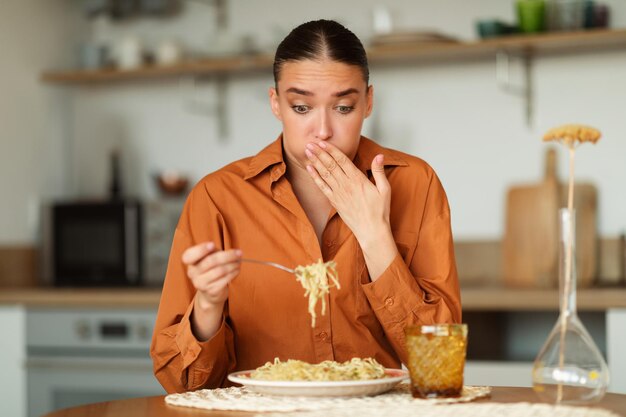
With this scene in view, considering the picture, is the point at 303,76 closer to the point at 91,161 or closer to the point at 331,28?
the point at 331,28

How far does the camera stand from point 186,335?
1672 millimetres

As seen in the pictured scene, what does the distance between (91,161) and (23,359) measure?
110 centimetres

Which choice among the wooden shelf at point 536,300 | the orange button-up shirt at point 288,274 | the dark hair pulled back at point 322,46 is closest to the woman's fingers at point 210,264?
the orange button-up shirt at point 288,274

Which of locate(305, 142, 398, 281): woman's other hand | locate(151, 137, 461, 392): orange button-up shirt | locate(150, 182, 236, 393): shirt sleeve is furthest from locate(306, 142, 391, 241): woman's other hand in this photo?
locate(150, 182, 236, 393): shirt sleeve

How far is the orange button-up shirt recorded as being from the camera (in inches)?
70.2

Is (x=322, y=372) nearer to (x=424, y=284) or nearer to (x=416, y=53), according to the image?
(x=424, y=284)

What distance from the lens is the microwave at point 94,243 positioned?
382 centimetres

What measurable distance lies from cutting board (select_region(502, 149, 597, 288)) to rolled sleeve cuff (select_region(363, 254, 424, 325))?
176cm

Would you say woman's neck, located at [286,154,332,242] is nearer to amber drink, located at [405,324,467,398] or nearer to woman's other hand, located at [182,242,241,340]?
woman's other hand, located at [182,242,241,340]

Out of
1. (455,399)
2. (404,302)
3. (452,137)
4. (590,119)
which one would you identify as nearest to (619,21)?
(590,119)

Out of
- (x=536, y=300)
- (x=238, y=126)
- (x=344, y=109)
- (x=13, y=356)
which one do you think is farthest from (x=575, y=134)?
(x=238, y=126)

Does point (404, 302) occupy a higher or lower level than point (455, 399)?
higher

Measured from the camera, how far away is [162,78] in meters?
4.15

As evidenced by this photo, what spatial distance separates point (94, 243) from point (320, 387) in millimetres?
2592
